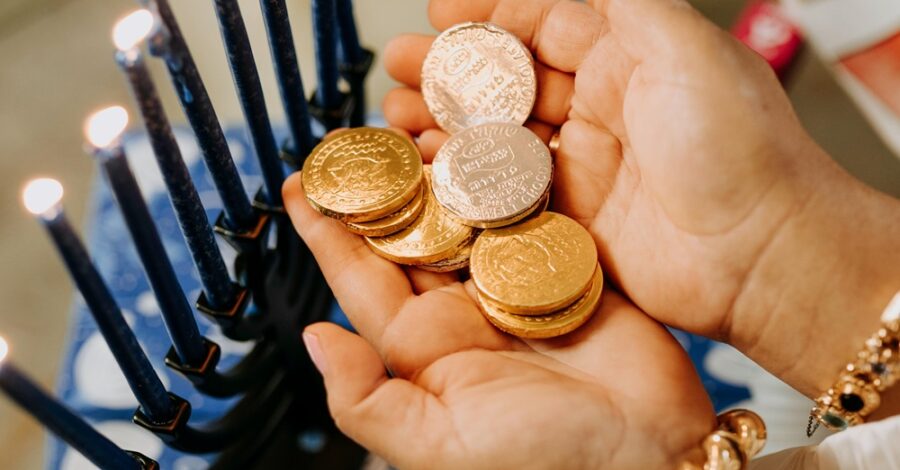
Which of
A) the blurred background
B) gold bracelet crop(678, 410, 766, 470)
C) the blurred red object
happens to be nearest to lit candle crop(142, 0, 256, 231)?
gold bracelet crop(678, 410, 766, 470)

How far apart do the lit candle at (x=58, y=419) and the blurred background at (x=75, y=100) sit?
78 centimetres

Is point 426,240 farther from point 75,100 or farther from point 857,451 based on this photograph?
point 75,100

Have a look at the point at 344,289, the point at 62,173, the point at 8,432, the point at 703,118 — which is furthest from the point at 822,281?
the point at 62,173

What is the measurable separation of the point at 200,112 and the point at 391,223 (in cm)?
23

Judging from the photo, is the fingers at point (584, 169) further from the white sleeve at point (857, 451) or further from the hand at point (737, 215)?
the white sleeve at point (857, 451)

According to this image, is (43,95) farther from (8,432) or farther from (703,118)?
(703,118)

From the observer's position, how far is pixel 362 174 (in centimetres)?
71

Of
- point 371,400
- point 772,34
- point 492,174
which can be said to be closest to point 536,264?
point 492,174

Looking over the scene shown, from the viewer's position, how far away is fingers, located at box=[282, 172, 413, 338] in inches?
25.7

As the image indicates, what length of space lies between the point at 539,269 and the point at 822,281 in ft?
0.85

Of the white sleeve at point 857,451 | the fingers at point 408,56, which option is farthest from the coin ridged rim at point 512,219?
the white sleeve at point 857,451

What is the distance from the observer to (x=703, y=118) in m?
0.62

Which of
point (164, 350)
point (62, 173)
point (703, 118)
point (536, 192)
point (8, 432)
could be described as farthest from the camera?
point (62, 173)

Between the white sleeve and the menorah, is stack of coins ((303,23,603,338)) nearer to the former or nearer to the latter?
the menorah
